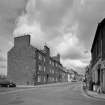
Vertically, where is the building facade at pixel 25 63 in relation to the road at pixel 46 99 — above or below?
above

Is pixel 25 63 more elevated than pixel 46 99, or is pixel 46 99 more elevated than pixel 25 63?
pixel 25 63

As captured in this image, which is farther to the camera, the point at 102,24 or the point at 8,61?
the point at 8,61

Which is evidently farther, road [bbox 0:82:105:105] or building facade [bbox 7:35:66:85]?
building facade [bbox 7:35:66:85]

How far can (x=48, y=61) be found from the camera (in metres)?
52.2

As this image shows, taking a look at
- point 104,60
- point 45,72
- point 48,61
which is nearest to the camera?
point 104,60

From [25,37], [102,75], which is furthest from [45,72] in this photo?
[102,75]

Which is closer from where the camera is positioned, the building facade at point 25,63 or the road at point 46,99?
the road at point 46,99

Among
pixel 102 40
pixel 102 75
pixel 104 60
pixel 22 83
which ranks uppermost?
pixel 102 40

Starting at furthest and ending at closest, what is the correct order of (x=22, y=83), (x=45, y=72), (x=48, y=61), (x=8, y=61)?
1. (x=48, y=61)
2. (x=45, y=72)
3. (x=8, y=61)
4. (x=22, y=83)

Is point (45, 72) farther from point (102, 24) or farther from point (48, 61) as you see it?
point (102, 24)

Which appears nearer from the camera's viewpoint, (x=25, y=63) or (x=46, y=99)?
(x=46, y=99)

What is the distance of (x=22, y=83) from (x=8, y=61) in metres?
8.58

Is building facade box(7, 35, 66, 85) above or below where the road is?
above

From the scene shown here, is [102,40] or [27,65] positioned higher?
[102,40]
